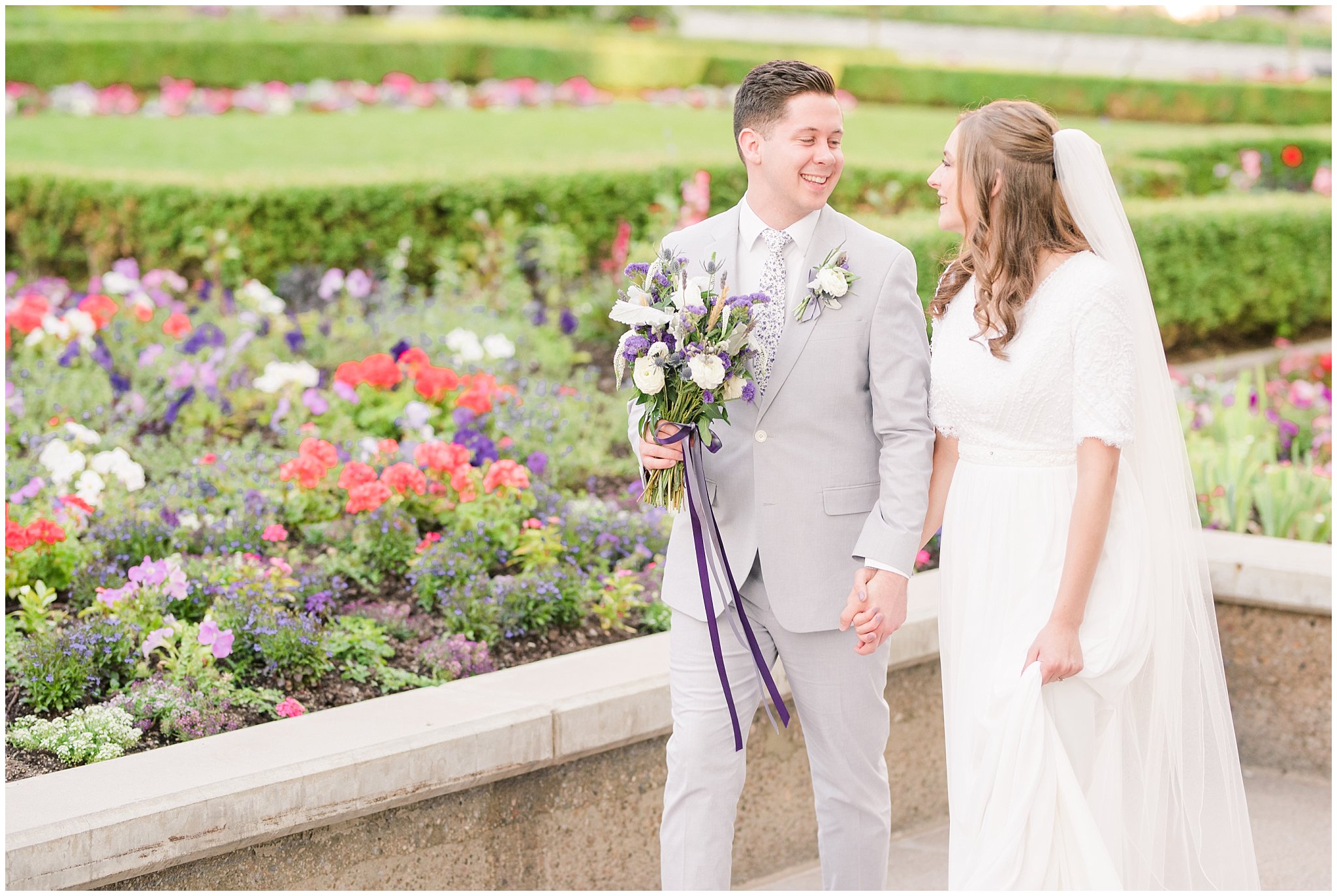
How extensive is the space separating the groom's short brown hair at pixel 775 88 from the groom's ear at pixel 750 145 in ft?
0.04

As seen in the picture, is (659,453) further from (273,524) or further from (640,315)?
(273,524)

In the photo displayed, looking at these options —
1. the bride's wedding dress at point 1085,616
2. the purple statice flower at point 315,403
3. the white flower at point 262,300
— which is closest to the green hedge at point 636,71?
the white flower at point 262,300

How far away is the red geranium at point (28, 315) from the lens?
5.79m

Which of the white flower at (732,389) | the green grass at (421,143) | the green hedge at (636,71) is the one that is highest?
the green hedge at (636,71)

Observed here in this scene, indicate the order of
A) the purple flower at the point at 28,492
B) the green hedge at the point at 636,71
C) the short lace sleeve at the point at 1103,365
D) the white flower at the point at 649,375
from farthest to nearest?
the green hedge at the point at 636,71, the purple flower at the point at 28,492, the white flower at the point at 649,375, the short lace sleeve at the point at 1103,365

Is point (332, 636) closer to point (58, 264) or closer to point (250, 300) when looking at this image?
point (250, 300)

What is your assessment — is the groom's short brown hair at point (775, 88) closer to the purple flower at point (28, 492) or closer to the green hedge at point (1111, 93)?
the purple flower at point (28, 492)

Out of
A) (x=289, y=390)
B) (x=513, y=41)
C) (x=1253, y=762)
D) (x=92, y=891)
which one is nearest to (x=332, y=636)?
(x=92, y=891)

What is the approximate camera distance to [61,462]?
4.38 m

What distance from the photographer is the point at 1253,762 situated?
4.36 m

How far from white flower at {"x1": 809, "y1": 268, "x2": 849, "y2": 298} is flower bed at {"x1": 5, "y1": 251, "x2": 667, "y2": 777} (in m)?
1.55

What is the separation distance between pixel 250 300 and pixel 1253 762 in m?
4.87

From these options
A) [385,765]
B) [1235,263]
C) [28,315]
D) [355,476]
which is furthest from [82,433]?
[1235,263]

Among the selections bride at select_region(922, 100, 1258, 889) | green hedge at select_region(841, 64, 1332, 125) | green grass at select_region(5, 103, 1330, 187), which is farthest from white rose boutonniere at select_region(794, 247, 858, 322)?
green hedge at select_region(841, 64, 1332, 125)
